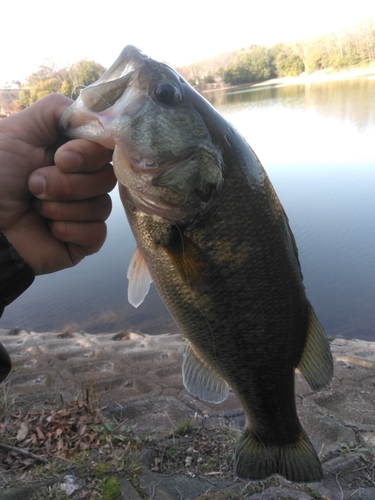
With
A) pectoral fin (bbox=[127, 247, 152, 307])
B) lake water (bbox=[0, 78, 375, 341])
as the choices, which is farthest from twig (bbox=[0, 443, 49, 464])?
lake water (bbox=[0, 78, 375, 341])

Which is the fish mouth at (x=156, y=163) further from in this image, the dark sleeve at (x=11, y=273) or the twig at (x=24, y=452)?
the twig at (x=24, y=452)

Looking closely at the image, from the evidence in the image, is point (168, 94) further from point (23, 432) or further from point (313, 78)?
point (313, 78)

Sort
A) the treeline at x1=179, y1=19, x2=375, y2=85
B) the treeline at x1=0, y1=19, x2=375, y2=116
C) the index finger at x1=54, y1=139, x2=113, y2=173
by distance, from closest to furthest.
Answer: the index finger at x1=54, y1=139, x2=113, y2=173, the treeline at x1=0, y1=19, x2=375, y2=116, the treeline at x1=179, y1=19, x2=375, y2=85

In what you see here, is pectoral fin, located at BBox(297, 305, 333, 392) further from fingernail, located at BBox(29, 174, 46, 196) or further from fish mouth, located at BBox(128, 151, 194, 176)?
fingernail, located at BBox(29, 174, 46, 196)

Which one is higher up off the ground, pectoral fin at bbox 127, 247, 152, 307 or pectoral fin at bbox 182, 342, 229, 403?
pectoral fin at bbox 127, 247, 152, 307

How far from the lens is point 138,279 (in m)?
1.91

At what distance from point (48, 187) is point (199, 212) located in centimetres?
74

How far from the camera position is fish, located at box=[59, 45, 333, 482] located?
5.16 ft

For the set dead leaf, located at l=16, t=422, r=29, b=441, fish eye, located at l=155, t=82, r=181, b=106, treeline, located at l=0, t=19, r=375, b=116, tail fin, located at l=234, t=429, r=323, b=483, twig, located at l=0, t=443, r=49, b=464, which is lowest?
dead leaf, located at l=16, t=422, r=29, b=441

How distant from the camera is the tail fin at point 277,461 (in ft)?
6.29

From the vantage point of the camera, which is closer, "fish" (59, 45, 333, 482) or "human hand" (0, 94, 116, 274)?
"fish" (59, 45, 333, 482)

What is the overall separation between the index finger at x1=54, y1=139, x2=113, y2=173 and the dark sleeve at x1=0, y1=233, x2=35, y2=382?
1.76 feet

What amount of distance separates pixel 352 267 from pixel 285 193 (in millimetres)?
4077

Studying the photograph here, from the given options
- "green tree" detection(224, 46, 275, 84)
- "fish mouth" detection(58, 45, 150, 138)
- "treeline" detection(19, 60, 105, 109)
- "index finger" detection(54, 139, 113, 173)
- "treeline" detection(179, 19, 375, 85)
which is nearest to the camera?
"fish mouth" detection(58, 45, 150, 138)
